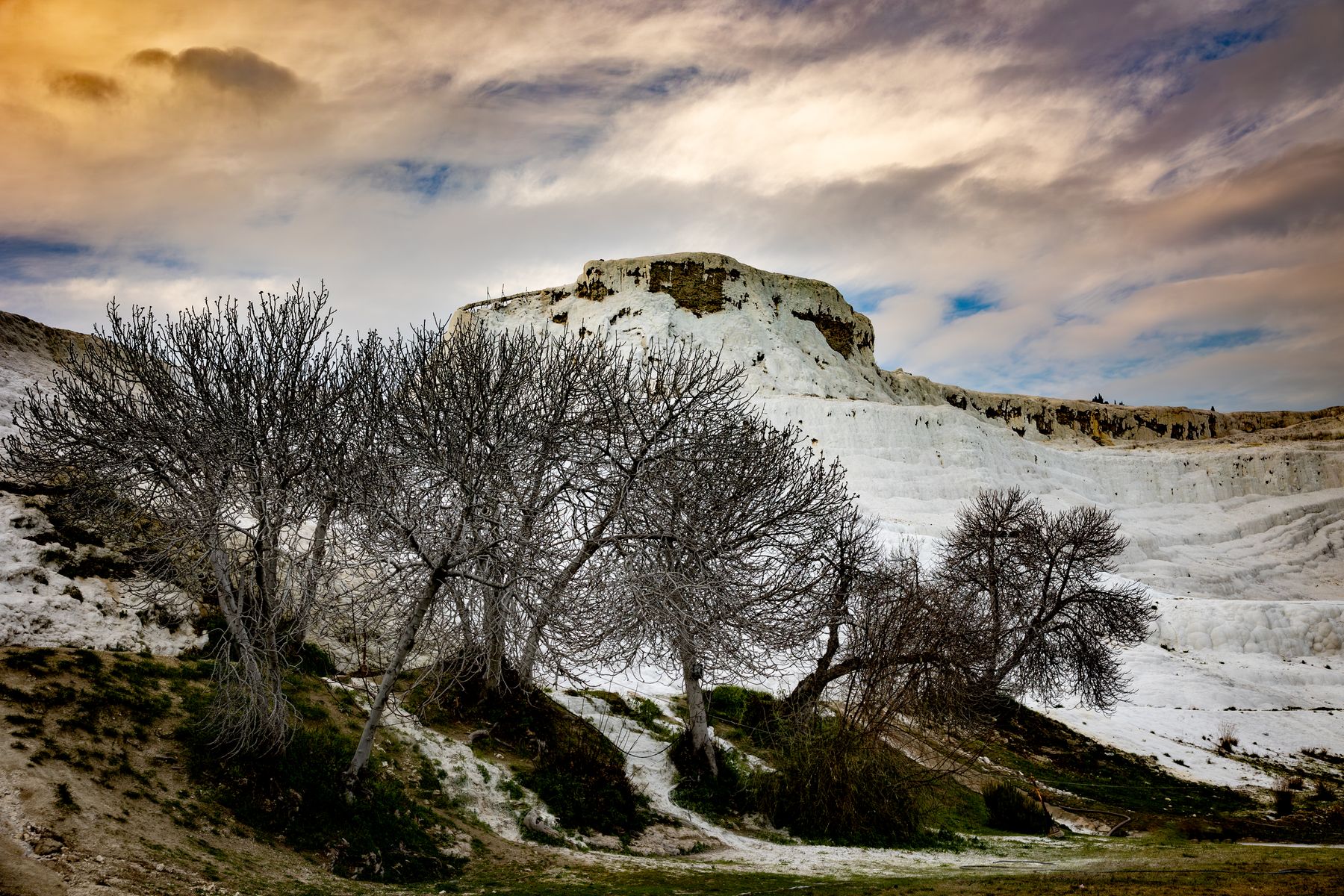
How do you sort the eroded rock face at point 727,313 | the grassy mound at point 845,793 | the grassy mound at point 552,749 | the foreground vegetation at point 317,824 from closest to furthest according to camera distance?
the foreground vegetation at point 317,824, the grassy mound at point 552,749, the grassy mound at point 845,793, the eroded rock face at point 727,313

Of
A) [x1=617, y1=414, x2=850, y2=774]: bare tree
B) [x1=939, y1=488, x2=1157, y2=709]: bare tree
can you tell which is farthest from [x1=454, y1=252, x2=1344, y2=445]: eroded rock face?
[x1=617, y1=414, x2=850, y2=774]: bare tree

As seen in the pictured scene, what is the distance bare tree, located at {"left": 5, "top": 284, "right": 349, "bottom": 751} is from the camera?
898 centimetres

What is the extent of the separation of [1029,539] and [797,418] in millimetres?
38550

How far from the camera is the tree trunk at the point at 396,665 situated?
30.3 ft

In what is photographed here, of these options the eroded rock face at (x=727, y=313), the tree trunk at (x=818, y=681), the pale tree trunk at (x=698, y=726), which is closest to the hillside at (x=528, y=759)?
the pale tree trunk at (x=698, y=726)

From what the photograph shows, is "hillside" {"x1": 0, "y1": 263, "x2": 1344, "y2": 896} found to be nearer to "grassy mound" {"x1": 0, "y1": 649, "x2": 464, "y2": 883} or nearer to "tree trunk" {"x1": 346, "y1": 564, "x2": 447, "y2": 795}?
"grassy mound" {"x1": 0, "y1": 649, "x2": 464, "y2": 883}

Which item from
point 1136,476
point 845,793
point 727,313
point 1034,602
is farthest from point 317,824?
point 1136,476

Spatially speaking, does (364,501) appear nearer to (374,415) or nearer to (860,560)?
(374,415)

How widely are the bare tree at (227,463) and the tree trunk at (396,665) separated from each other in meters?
0.99

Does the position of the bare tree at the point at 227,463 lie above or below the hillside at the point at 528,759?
above

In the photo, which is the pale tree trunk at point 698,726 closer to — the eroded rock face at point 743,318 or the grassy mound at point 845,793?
the grassy mound at point 845,793

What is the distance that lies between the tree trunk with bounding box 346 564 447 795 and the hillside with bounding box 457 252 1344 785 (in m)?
9.36

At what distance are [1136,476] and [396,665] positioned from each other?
298ft

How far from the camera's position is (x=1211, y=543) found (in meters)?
65.6
